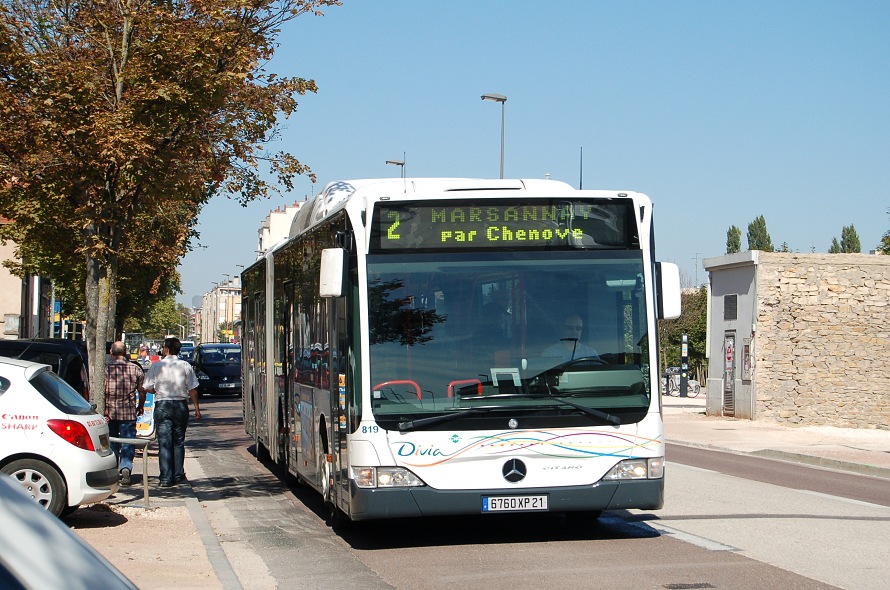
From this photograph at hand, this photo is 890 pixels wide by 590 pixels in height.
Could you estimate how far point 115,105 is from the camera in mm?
12992

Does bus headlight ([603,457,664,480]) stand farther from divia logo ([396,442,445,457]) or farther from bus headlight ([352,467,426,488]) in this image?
bus headlight ([352,467,426,488])

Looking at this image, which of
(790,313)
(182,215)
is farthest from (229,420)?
(790,313)

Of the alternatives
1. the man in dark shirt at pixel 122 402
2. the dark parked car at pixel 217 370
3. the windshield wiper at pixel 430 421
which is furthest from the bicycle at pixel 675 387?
the windshield wiper at pixel 430 421

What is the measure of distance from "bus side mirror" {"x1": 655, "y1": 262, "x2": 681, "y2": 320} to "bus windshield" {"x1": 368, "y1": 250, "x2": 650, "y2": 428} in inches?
6.6

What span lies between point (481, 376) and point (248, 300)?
427 inches

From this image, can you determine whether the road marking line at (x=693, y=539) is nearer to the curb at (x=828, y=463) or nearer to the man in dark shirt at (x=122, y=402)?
the man in dark shirt at (x=122, y=402)

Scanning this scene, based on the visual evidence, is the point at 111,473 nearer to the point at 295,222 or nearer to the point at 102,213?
the point at 102,213

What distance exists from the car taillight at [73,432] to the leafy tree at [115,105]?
114 inches

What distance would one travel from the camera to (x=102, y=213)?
45.5 feet

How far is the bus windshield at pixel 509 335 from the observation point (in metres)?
9.48

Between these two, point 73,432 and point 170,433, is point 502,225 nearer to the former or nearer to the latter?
point 73,432

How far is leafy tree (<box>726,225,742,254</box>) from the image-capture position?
372 ft

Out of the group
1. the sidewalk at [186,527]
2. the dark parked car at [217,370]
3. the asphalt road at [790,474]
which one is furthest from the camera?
the dark parked car at [217,370]

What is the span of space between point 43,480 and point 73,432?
1.64 ft
